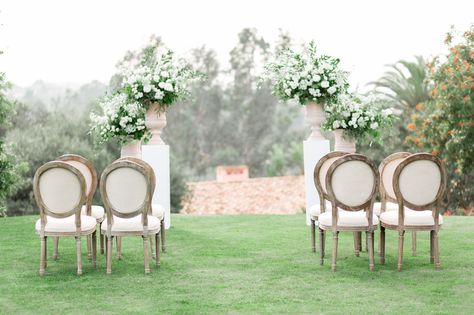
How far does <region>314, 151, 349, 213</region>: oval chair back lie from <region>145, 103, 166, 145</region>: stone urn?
7.94 ft

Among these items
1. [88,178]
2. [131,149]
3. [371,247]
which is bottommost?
[371,247]

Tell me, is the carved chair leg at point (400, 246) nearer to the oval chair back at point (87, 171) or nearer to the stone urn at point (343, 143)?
the stone urn at point (343, 143)

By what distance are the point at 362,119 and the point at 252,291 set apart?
3385 mm

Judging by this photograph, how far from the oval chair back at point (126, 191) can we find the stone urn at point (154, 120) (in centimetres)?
260

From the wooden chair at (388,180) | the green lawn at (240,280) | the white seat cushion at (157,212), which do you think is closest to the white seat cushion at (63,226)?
the green lawn at (240,280)

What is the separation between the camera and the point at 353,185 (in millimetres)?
6363

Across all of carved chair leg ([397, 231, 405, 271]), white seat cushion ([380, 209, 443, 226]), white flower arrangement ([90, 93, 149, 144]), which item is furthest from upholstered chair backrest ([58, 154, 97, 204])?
carved chair leg ([397, 231, 405, 271])

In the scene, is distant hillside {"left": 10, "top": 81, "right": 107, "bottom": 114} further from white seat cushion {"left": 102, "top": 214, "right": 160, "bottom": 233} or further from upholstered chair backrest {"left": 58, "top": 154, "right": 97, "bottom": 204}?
white seat cushion {"left": 102, "top": 214, "right": 160, "bottom": 233}

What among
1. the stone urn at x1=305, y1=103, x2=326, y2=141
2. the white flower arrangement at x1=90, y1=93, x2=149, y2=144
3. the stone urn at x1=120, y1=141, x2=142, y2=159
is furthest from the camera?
the stone urn at x1=305, y1=103, x2=326, y2=141

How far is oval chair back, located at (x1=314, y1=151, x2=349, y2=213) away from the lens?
683 cm

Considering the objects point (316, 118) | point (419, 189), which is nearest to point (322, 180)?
point (419, 189)

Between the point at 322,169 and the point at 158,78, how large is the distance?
2.42m

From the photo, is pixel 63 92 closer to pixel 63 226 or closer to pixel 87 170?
pixel 87 170

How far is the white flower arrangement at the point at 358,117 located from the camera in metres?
8.46
